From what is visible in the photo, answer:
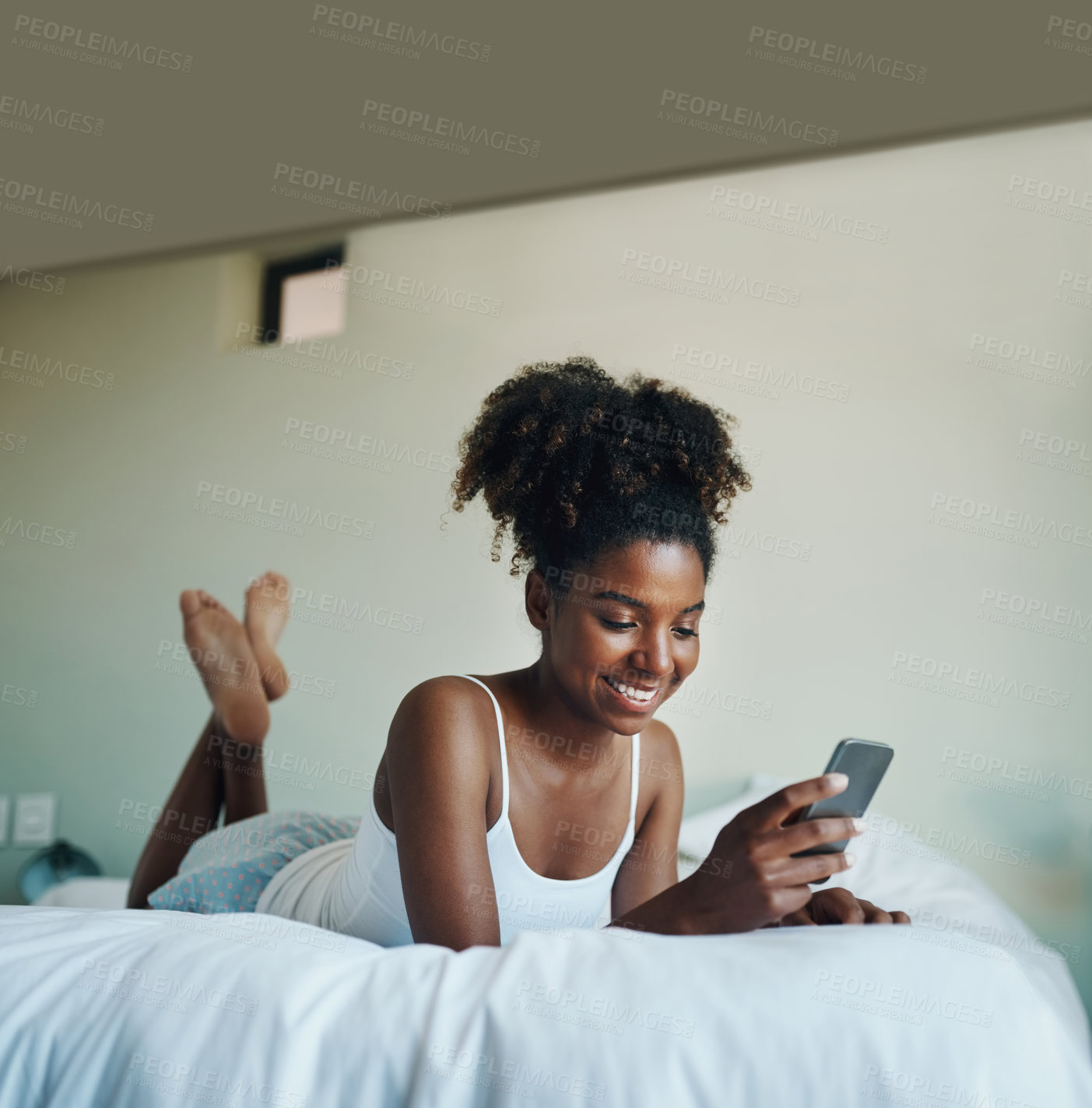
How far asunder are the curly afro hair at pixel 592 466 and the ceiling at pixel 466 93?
1.09m

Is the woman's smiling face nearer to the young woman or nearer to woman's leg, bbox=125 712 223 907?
the young woman

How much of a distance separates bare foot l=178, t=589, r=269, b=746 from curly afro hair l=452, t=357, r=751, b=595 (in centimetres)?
65

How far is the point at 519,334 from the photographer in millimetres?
1763

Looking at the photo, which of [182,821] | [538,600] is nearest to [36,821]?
[182,821]

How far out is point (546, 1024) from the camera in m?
0.50

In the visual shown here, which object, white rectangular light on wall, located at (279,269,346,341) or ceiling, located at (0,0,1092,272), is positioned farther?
white rectangular light on wall, located at (279,269,346,341)

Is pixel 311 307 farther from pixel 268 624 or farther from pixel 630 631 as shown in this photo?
pixel 630 631

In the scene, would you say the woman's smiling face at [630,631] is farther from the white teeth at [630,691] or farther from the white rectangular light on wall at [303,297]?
the white rectangular light on wall at [303,297]

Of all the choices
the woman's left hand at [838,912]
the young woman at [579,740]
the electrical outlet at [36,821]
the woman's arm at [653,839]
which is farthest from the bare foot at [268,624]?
the electrical outlet at [36,821]

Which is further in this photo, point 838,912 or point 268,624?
point 268,624

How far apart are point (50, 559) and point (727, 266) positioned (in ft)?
5.66

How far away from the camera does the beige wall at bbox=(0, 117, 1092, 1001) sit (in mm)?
1504

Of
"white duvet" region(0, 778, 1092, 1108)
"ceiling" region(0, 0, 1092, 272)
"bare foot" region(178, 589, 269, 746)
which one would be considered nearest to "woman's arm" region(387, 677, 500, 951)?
"white duvet" region(0, 778, 1092, 1108)

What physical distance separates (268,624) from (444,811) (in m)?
0.79
